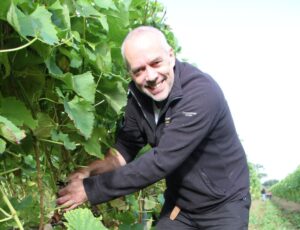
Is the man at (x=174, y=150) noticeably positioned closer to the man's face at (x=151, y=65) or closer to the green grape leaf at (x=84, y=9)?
the man's face at (x=151, y=65)

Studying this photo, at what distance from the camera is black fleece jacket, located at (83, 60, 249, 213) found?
2371 mm

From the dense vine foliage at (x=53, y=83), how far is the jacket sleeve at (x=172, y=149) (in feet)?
0.66

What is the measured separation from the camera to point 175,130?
7.99 ft

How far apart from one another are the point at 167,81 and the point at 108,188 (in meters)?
0.60

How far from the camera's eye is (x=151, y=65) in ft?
8.07

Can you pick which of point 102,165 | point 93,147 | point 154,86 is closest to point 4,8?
point 93,147

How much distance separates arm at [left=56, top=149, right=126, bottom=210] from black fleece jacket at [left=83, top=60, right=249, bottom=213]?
42mm

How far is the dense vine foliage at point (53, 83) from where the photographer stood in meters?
1.65

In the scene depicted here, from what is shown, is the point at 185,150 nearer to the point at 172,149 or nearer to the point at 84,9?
the point at 172,149

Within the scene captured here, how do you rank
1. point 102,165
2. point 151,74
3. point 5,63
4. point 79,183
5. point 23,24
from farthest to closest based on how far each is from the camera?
point 102,165, point 151,74, point 79,183, point 5,63, point 23,24

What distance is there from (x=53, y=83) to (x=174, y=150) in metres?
0.70

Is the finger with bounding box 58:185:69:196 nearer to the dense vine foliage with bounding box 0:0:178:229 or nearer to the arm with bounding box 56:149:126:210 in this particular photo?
the arm with bounding box 56:149:126:210

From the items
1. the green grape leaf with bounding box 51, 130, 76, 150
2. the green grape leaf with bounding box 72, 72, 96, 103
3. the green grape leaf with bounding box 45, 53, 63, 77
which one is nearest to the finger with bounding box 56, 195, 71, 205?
the green grape leaf with bounding box 51, 130, 76, 150

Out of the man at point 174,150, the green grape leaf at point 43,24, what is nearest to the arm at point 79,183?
the man at point 174,150
